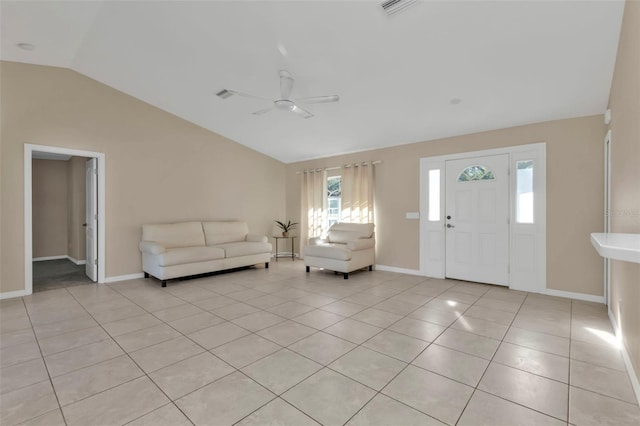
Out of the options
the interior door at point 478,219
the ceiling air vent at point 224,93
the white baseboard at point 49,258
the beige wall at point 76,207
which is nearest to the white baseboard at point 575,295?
the interior door at point 478,219

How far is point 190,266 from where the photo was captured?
5102 millimetres

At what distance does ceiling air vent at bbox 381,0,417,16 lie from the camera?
2602mm

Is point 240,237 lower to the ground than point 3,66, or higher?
lower

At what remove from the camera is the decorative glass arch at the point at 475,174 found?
4.86 meters

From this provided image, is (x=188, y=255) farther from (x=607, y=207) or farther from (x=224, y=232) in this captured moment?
(x=607, y=207)

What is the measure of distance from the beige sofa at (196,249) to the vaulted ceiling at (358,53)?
96.5 inches

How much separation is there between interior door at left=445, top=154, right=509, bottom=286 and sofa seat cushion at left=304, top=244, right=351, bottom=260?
5.98ft

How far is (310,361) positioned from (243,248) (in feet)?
12.6

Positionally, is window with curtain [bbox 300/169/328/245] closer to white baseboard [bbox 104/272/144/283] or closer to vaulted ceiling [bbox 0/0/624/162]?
vaulted ceiling [bbox 0/0/624/162]

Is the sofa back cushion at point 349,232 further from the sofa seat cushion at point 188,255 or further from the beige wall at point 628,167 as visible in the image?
the beige wall at point 628,167

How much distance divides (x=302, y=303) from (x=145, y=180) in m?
3.88

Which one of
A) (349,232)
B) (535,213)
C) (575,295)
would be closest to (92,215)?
(349,232)

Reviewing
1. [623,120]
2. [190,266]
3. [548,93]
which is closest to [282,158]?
[190,266]

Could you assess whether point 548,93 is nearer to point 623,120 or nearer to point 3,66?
point 623,120
